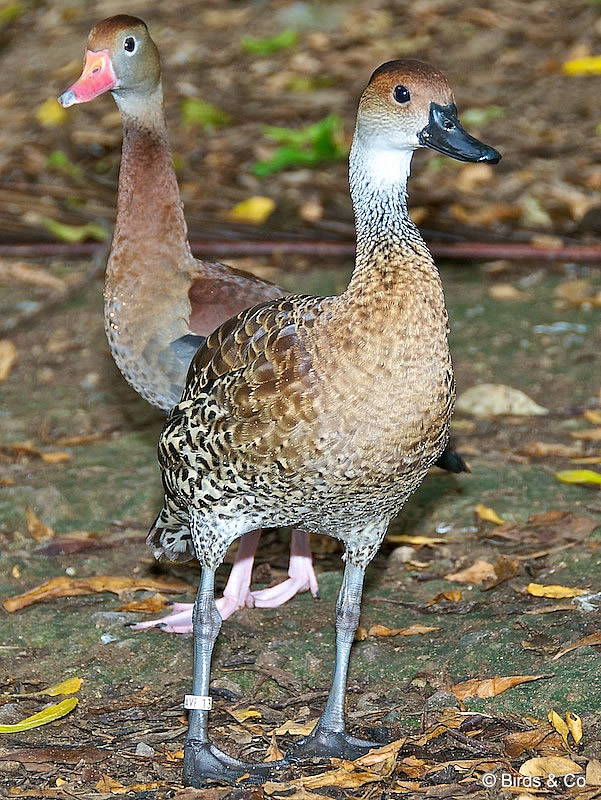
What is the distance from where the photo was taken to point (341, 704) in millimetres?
3947

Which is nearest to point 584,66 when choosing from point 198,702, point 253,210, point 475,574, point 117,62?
point 253,210

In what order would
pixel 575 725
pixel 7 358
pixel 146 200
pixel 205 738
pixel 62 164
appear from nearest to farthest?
pixel 575 725, pixel 205 738, pixel 146 200, pixel 7 358, pixel 62 164

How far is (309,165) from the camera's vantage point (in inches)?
341

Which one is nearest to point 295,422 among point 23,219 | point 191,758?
point 191,758

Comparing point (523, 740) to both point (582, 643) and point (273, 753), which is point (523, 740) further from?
point (273, 753)

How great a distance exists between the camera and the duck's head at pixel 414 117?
364 cm

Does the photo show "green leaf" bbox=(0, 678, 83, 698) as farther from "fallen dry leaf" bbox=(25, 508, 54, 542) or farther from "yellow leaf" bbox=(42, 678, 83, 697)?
"fallen dry leaf" bbox=(25, 508, 54, 542)

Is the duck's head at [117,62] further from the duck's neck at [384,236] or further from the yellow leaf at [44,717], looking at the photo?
the yellow leaf at [44,717]

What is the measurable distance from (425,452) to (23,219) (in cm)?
522

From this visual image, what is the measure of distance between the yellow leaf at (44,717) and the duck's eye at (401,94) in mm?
2112

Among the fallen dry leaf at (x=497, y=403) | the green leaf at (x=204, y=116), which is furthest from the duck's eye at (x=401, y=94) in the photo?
the green leaf at (x=204, y=116)

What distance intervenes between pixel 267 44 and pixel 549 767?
778 centimetres

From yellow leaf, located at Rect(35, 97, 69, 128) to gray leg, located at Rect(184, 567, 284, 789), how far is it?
6282 millimetres

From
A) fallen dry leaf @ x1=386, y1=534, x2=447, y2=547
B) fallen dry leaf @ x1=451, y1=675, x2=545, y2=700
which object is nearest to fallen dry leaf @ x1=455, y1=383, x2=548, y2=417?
fallen dry leaf @ x1=386, y1=534, x2=447, y2=547
